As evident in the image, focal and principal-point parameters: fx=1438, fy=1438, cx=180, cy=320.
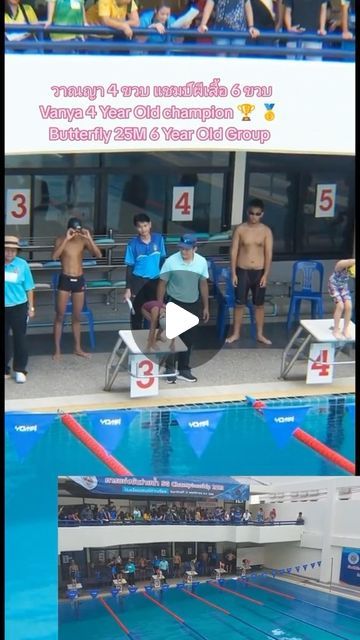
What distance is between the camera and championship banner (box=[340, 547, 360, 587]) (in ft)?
22.5

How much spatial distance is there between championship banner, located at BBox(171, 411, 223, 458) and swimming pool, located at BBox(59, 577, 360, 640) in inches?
51.3

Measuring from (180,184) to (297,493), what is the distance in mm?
2592

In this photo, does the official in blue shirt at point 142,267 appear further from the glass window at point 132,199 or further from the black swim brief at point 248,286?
the black swim brief at point 248,286

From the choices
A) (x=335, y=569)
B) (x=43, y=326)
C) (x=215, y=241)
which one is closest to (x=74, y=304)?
(x=43, y=326)

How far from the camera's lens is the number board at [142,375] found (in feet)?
27.1

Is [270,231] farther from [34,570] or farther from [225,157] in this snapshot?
[34,570]

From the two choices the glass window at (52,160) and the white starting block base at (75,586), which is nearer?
the white starting block base at (75,586)

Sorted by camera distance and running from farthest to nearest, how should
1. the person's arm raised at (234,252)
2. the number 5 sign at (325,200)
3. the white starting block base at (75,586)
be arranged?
the number 5 sign at (325,200)
the person's arm raised at (234,252)
the white starting block base at (75,586)

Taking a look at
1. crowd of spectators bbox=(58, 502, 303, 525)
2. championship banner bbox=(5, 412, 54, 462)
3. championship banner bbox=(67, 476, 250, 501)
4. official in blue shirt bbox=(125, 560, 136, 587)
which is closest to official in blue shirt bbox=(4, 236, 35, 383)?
championship banner bbox=(5, 412, 54, 462)

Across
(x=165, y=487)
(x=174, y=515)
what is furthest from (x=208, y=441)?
(x=174, y=515)

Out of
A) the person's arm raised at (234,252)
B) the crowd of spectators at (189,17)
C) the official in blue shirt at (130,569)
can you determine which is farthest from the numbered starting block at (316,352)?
the official in blue shirt at (130,569)

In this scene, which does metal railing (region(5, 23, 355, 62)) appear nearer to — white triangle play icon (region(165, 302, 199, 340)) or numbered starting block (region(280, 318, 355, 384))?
white triangle play icon (region(165, 302, 199, 340))

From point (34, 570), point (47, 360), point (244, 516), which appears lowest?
point (34, 570)

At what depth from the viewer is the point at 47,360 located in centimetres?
834
